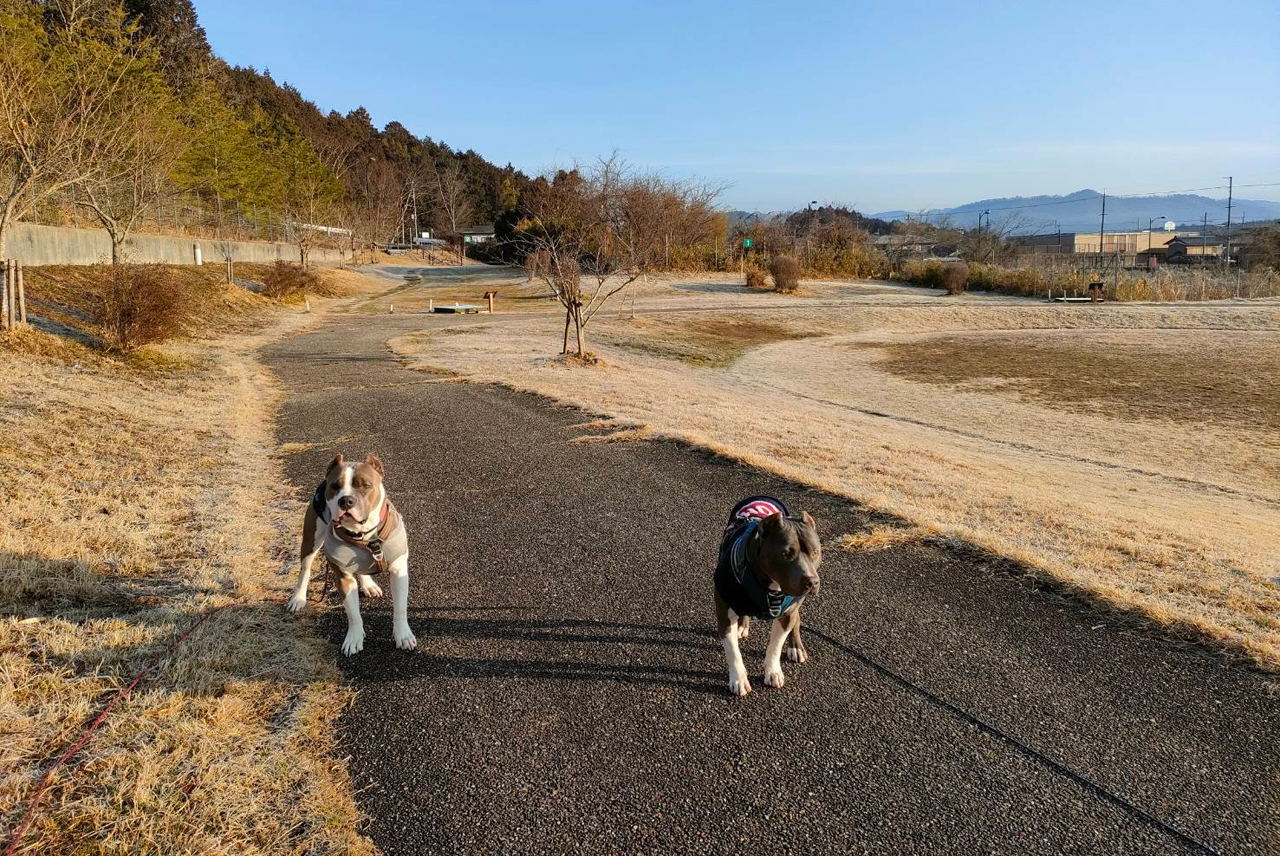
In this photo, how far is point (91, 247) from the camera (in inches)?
934

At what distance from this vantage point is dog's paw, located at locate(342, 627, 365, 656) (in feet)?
11.8

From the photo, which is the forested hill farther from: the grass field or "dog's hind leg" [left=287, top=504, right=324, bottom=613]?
"dog's hind leg" [left=287, top=504, right=324, bottom=613]

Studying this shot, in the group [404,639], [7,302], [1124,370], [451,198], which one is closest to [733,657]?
[404,639]

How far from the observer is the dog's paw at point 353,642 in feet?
11.8

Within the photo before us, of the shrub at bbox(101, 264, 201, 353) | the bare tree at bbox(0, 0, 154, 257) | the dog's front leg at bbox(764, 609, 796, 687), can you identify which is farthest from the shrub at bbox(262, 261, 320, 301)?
the dog's front leg at bbox(764, 609, 796, 687)

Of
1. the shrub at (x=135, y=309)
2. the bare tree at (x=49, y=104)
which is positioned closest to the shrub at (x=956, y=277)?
the bare tree at (x=49, y=104)

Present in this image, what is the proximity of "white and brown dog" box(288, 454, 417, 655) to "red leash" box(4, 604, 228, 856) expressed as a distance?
0.73m

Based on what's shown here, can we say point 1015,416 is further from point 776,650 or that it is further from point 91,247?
point 91,247

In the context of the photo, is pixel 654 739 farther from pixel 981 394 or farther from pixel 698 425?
pixel 981 394

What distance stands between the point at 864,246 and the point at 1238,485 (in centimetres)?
5624

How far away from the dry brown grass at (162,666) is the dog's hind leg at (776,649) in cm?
174

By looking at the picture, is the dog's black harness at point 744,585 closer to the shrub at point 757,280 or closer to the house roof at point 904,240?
the shrub at point 757,280

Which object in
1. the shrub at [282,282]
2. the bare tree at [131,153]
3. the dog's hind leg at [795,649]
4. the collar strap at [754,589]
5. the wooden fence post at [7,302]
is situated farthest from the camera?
the shrub at [282,282]

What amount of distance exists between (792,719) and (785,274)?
45.0 m
